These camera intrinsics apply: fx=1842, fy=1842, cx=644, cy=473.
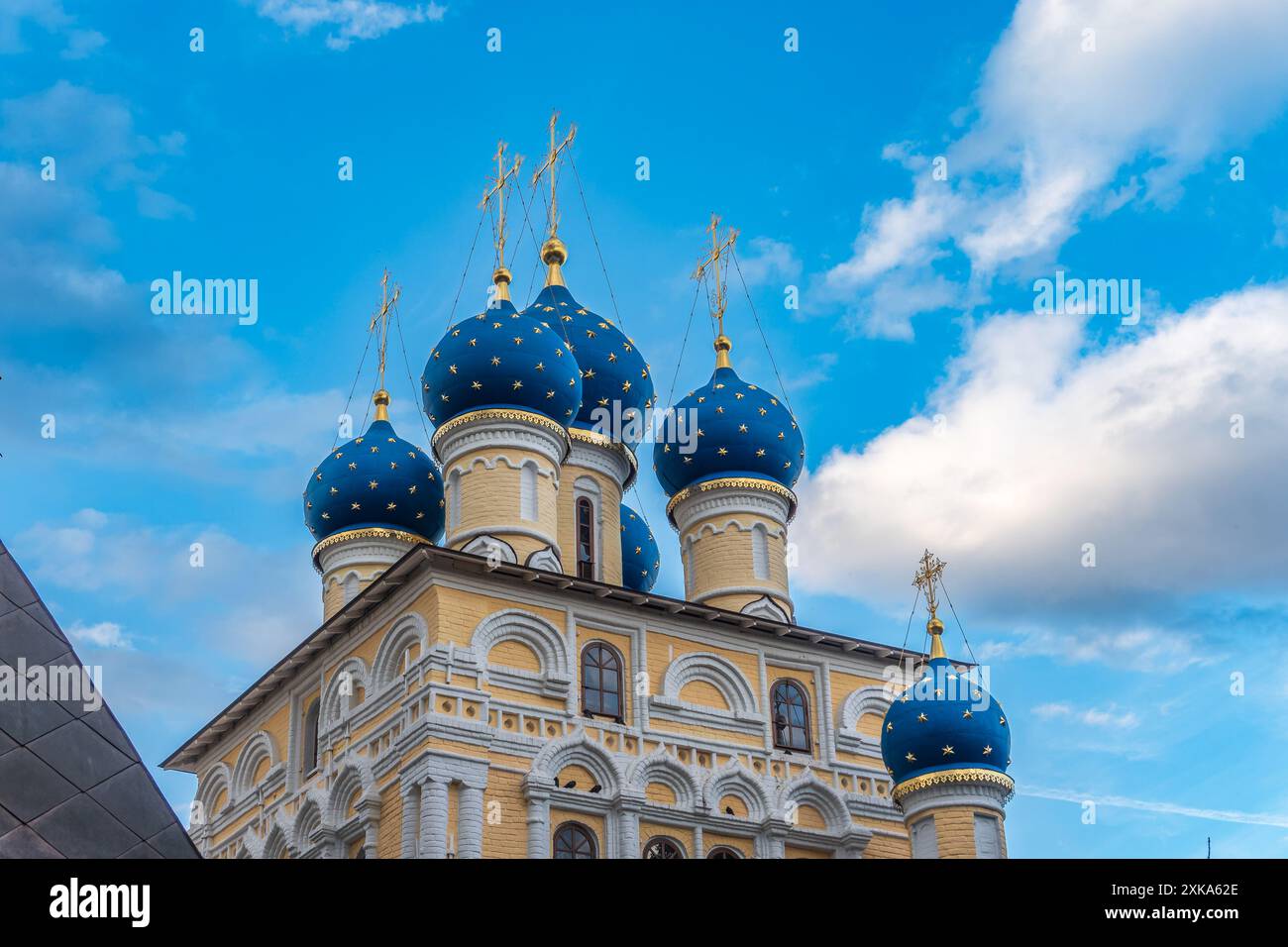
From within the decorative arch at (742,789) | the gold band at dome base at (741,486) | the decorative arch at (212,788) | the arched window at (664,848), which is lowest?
the arched window at (664,848)

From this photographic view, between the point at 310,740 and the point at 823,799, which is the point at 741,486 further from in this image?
the point at 310,740

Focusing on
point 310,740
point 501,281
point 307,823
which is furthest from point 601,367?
point 307,823

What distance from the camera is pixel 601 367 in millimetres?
26234

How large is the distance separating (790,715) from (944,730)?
2.86 meters

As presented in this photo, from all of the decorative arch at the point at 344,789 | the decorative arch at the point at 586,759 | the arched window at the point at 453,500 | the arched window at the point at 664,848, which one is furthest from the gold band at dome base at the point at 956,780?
the arched window at the point at 453,500

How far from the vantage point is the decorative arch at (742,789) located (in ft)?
71.3

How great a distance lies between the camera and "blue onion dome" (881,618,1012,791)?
20.7 metres

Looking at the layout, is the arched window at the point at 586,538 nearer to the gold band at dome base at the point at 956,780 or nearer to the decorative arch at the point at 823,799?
the decorative arch at the point at 823,799

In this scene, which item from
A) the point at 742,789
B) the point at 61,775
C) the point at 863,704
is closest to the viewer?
the point at 61,775

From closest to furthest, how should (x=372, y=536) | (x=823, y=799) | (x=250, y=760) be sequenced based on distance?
1. (x=823, y=799)
2. (x=250, y=760)
3. (x=372, y=536)

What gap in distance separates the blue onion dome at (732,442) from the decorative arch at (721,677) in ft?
12.6

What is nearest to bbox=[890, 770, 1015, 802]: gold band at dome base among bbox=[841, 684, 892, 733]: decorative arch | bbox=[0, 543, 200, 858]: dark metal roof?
bbox=[841, 684, 892, 733]: decorative arch

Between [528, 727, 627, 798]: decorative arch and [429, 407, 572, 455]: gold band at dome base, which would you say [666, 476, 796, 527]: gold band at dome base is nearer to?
[429, 407, 572, 455]: gold band at dome base
